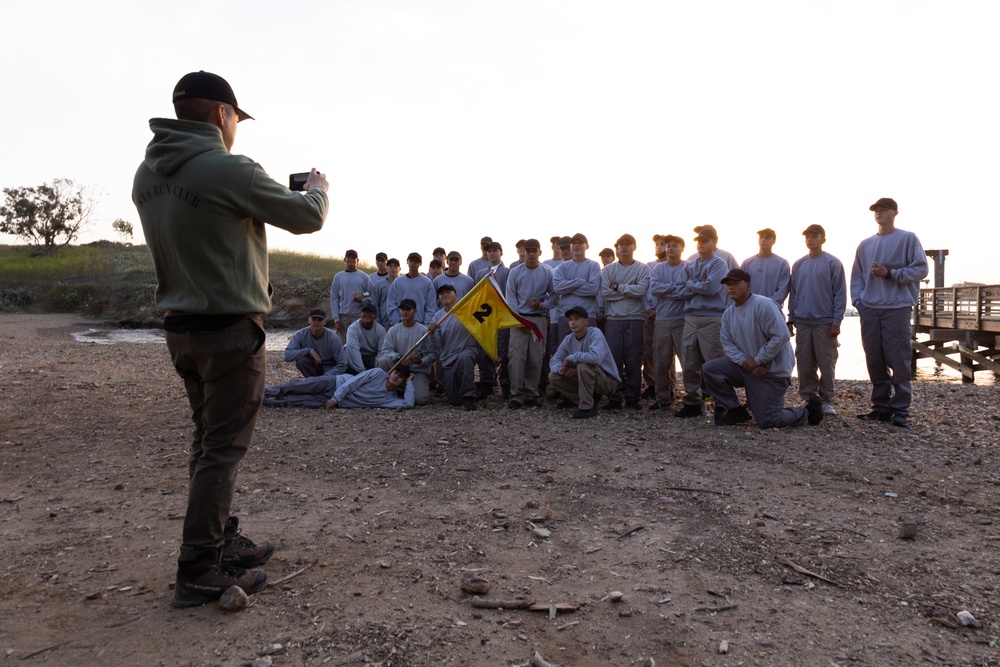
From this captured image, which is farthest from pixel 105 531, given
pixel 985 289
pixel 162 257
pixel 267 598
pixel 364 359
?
pixel 985 289

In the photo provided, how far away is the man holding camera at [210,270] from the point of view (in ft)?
9.05

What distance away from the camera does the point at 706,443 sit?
624 centimetres

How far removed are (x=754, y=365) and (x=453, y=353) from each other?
384 centimetres

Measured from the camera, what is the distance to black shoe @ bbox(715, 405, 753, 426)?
710 centimetres

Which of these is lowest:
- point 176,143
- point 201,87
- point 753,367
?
point 753,367

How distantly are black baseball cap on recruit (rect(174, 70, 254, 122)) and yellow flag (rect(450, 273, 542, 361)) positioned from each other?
232 inches

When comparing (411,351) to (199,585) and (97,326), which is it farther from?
(97,326)

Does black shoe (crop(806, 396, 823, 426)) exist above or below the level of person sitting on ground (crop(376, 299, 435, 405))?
below

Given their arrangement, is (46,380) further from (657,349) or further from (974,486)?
(974,486)

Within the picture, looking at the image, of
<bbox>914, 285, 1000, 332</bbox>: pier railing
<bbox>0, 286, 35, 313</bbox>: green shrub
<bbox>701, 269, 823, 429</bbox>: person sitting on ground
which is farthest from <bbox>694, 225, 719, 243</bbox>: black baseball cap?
<bbox>0, 286, 35, 313</bbox>: green shrub

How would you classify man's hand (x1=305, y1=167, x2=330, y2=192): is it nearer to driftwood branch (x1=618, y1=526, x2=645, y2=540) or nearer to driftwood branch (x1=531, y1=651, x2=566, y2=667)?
driftwood branch (x1=531, y1=651, x2=566, y2=667)

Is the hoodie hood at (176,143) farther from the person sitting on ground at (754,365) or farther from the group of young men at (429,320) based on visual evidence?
the person sitting on ground at (754,365)

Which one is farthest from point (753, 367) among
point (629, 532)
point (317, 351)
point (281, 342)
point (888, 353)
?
point (281, 342)

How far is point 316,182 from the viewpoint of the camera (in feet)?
9.89
